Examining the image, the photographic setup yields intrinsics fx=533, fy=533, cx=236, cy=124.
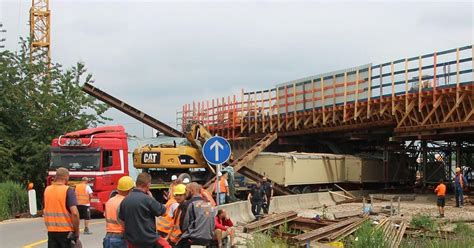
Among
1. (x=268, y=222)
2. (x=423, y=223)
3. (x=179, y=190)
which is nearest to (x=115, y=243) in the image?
(x=179, y=190)

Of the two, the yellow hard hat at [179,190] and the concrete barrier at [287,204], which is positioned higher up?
the yellow hard hat at [179,190]

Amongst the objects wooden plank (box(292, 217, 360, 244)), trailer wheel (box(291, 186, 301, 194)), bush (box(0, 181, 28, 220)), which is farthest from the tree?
wooden plank (box(292, 217, 360, 244))

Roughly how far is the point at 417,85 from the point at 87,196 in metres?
15.0

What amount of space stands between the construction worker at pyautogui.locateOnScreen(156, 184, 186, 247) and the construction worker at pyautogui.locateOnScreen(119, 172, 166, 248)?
4.41ft

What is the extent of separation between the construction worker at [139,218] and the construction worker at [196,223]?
114cm

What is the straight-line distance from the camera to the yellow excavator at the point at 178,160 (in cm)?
2252

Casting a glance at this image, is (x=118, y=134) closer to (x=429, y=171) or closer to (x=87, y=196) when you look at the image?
(x=87, y=196)

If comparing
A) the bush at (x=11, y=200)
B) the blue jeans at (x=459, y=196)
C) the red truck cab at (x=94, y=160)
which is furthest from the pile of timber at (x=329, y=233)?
the bush at (x=11, y=200)

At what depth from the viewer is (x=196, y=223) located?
7672 mm

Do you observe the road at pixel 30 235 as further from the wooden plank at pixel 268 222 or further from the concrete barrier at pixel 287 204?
the wooden plank at pixel 268 222

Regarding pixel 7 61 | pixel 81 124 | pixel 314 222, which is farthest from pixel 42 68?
pixel 314 222

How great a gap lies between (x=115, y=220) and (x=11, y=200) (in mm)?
14794

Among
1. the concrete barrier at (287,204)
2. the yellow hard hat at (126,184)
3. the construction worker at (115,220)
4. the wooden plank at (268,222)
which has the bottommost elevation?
the concrete barrier at (287,204)

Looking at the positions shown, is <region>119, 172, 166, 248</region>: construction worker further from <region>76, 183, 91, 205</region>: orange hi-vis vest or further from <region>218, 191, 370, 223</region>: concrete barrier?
→ <region>218, 191, 370, 223</region>: concrete barrier
